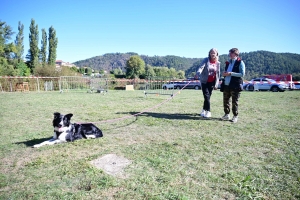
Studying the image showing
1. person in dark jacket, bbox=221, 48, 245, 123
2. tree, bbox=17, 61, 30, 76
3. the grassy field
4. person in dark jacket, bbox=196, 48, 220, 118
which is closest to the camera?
the grassy field

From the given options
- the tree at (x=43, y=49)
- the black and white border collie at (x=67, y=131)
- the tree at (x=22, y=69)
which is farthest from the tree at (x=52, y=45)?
the black and white border collie at (x=67, y=131)

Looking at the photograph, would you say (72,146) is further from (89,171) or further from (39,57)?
(39,57)

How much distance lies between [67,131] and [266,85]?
26921 mm

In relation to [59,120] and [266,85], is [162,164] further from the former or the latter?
[266,85]

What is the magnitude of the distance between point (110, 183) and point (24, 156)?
1.94 meters

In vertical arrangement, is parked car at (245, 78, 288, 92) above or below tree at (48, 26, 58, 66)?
below

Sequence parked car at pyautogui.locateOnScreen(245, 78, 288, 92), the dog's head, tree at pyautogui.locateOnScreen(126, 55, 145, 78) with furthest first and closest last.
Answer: tree at pyautogui.locateOnScreen(126, 55, 145, 78), parked car at pyautogui.locateOnScreen(245, 78, 288, 92), the dog's head

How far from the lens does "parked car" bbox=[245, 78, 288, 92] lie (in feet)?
75.6

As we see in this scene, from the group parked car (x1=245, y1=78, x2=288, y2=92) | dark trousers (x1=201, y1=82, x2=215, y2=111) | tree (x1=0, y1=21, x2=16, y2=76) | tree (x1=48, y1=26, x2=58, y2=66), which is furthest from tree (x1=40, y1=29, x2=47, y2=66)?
dark trousers (x1=201, y1=82, x2=215, y2=111)

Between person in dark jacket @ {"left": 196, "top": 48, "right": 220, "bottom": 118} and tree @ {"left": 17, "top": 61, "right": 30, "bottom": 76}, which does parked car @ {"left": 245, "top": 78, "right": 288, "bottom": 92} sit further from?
tree @ {"left": 17, "top": 61, "right": 30, "bottom": 76}

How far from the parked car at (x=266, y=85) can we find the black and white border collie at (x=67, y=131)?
25721 millimetres

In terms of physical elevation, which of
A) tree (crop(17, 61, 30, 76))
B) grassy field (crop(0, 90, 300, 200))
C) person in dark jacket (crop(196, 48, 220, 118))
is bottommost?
grassy field (crop(0, 90, 300, 200))

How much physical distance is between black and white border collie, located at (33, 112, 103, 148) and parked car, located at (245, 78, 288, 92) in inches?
1013

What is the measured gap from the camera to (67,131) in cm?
Result: 398
